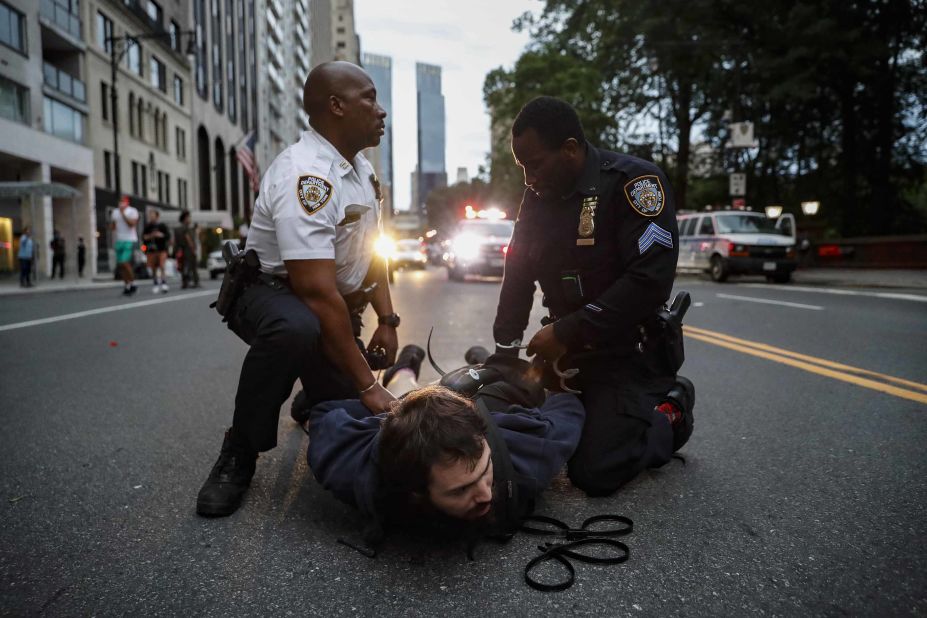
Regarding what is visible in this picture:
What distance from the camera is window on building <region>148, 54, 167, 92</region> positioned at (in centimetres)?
3931

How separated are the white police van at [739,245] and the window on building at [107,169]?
26243 millimetres

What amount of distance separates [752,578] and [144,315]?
9.67m

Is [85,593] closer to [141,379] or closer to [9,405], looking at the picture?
[9,405]

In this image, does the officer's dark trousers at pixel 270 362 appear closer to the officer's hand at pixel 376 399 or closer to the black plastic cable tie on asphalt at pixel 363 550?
the officer's hand at pixel 376 399

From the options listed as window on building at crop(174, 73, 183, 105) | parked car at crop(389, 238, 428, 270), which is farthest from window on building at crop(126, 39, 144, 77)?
parked car at crop(389, 238, 428, 270)

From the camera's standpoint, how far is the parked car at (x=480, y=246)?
18359 millimetres

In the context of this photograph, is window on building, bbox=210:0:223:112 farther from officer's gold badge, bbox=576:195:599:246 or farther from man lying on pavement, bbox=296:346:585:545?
man lying on pavement, bbox=296:346:585:545

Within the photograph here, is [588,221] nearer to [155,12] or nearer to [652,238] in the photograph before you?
[652,238]

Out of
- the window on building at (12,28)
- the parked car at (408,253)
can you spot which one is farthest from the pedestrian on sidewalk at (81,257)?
the parked car at (408,253)

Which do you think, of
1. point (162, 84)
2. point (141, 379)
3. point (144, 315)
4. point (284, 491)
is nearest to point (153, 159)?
point (162, 84)

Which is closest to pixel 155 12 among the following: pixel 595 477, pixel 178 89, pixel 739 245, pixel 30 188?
pixel 178 89

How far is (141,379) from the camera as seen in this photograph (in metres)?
5.13

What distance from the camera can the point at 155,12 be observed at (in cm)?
4056

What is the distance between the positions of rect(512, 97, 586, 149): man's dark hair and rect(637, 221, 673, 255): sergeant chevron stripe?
0.48 meters
